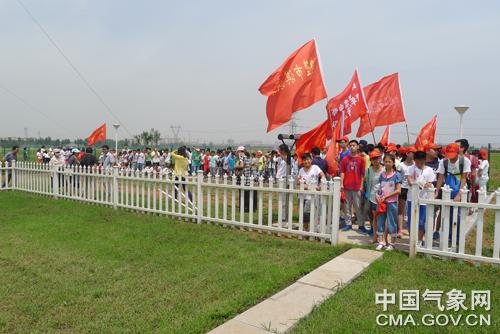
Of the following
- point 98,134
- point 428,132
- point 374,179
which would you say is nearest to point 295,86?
point 374,179

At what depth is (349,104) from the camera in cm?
874

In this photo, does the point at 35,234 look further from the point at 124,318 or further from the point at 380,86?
the point at 380,86

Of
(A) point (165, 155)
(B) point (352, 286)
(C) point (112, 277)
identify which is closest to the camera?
(B) point (352, 286)

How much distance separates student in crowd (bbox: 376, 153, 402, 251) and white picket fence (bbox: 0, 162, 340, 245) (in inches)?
27.2

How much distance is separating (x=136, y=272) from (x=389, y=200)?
385 centimetres

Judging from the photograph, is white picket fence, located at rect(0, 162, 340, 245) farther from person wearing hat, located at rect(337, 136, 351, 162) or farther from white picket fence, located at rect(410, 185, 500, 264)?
person wearing hat, located at rect(337, 136, 351, 162)

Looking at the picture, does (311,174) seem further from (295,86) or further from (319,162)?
(295,86)

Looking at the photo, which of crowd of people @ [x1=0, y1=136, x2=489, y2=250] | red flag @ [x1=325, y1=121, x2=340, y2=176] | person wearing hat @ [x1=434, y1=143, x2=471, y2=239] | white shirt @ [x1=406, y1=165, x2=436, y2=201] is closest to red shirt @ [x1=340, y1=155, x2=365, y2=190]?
crowd of people @ [x1=0, y1=136, x2=489, y2=250]

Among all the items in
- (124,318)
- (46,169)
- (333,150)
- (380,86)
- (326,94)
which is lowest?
(124,318)

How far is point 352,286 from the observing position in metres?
4.25

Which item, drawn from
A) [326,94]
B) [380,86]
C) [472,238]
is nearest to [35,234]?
[326,94]

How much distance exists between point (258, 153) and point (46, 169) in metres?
10.9

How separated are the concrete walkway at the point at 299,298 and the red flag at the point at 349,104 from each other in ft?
13.3

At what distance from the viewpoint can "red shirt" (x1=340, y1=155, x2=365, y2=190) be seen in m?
6.90
